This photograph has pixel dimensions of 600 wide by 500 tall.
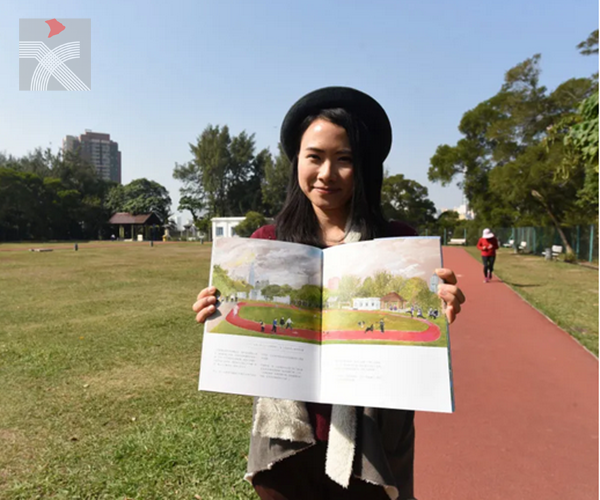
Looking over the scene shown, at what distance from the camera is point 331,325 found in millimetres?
1262

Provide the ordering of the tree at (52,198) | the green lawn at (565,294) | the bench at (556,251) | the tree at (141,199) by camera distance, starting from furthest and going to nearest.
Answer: the tree at (141,199) → the tree at (52,198) → the bench at (556,251) → the green lawn at (565,294)

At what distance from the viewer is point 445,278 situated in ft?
4.25

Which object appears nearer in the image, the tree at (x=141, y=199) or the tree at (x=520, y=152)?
Answer: the tree at (x=520, y=152)

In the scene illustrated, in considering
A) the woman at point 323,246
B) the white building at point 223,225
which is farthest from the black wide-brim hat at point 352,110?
the white building at point 223,225

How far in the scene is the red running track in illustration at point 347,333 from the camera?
122 cm

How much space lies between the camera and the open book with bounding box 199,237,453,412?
118 cm

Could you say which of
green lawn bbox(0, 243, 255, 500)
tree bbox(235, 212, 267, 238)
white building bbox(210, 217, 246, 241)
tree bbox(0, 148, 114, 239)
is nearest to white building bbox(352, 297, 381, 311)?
green lawn bbox(0, 243, 255, 500)

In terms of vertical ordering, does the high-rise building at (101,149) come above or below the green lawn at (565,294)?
above

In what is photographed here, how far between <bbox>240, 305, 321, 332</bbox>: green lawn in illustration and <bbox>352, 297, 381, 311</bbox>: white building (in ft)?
0.40

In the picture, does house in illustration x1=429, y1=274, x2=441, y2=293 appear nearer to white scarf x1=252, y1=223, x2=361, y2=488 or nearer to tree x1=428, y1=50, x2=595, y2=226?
white scarf x1=252, y1=223, x2=361, y2=488

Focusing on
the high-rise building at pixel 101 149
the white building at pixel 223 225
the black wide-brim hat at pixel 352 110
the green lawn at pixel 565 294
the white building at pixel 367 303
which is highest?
the high-rise building at pixel 101 149

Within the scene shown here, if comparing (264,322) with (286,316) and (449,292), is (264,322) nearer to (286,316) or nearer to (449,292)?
(286,316)

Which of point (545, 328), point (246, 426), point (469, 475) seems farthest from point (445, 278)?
point (545, 328)

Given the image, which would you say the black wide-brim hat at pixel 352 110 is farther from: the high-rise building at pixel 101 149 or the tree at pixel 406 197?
the high-rise building at pixel 101 149
